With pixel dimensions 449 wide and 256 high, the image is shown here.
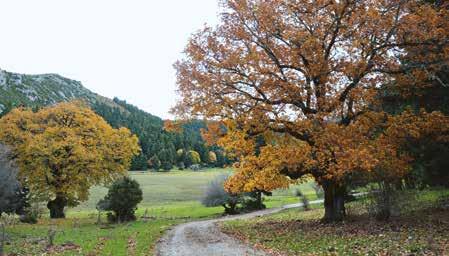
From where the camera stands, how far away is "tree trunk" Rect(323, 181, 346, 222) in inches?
896

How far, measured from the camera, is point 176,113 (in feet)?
76.7

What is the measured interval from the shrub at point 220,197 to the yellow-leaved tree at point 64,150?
9.98 metres

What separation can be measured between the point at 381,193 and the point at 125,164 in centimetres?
3358

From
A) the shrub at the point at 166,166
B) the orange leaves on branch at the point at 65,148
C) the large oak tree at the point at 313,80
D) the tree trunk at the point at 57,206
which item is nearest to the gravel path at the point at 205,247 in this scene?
the large oak tree at the point at 313,80

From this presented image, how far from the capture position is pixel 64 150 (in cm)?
4525

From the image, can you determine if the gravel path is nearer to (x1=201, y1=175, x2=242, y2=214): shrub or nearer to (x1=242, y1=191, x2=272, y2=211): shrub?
(x1=201, y1=175, x2=242, y2=214): shrub

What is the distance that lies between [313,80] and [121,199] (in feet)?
83.6

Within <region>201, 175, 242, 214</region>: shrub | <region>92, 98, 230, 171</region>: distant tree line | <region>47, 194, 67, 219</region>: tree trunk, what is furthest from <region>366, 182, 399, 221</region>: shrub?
<region>92, 98, 230, 171</region>: distant tree line

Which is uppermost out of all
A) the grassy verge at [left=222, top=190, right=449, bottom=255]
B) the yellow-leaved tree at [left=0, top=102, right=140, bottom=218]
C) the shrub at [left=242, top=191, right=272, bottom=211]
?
the yellow-leaved tree at [left=0, top=102, right=140, bottom=218]

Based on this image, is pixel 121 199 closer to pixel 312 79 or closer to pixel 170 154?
pixel 312 79

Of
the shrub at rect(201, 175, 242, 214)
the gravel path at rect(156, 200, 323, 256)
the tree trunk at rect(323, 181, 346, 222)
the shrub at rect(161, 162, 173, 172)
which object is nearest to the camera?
the gravel path at rect(156, 200, 323, 256)

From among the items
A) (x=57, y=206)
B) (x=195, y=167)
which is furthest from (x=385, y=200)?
(x=195, y=167)

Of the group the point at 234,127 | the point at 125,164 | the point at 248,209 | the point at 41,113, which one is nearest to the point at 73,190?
the point at 125,164

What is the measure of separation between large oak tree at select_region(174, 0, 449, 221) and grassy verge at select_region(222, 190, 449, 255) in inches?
89.3
